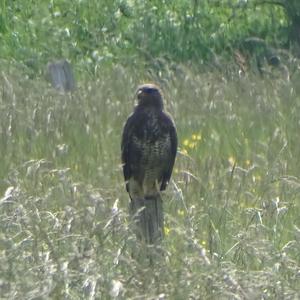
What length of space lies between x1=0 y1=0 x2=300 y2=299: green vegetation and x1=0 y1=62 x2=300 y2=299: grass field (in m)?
0.01

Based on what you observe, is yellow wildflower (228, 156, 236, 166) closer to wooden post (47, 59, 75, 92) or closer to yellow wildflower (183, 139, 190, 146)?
yellow wildflower (183, 139, 190, 146)

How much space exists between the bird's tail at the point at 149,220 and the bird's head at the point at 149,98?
2.96 ft

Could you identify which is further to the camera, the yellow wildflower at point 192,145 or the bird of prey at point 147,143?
the yellow wildflower at point 192,145

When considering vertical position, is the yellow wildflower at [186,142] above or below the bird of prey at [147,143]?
below

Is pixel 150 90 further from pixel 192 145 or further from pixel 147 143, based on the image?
pixel 192 145

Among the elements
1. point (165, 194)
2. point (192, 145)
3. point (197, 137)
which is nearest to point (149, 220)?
point (165, 194)

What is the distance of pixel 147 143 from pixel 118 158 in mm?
1124

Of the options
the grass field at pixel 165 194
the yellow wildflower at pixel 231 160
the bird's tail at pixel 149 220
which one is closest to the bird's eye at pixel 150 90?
the grass field at pixel 165 194

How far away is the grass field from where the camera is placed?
4.64 m

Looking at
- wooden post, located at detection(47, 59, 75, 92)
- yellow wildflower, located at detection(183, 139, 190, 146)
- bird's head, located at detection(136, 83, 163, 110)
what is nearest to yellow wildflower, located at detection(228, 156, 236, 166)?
yellow wildflower, located at detection(183, 139, 190, 146)

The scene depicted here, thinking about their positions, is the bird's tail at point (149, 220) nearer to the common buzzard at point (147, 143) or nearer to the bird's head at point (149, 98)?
the common buzzard at point (147, 143)

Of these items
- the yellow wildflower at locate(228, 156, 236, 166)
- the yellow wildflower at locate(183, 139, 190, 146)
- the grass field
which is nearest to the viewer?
the grass field

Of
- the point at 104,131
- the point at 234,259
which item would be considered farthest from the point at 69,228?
the point at 104,131

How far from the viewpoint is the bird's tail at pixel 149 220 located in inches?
210
